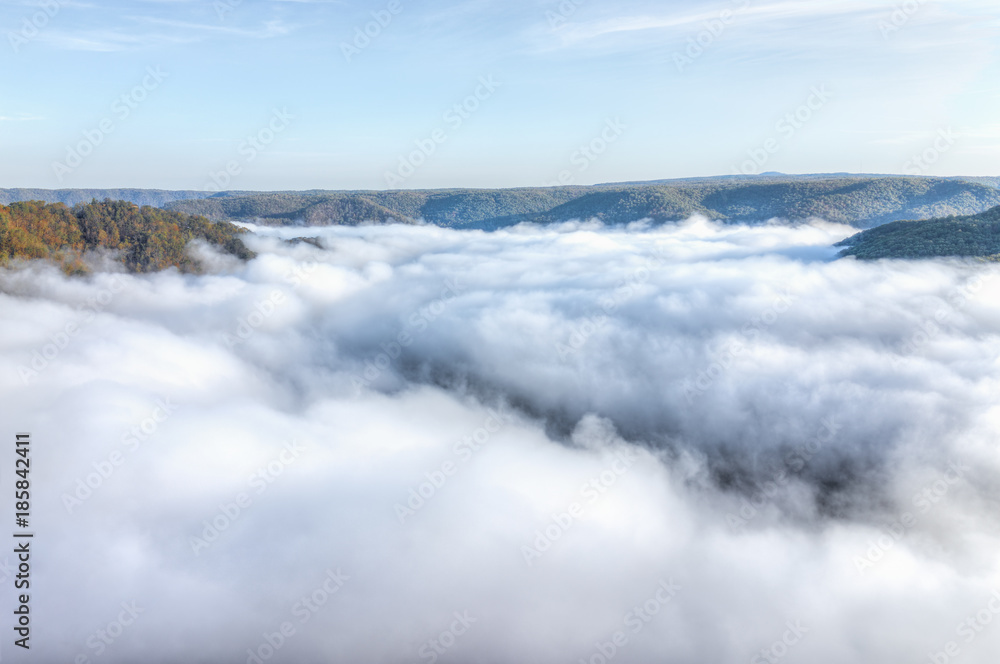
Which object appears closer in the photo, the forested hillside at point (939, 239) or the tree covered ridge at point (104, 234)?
the tree covered ridge at point (104, 234)

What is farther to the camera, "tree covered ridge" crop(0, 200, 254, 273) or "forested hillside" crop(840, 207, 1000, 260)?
"forested hillside" crop(840, 207, 1000, 260)

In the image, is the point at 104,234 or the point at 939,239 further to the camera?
the point at 939,239

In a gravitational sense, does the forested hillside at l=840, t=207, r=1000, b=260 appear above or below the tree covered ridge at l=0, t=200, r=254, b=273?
above

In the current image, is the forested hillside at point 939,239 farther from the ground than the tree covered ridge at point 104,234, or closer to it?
farther from the ground

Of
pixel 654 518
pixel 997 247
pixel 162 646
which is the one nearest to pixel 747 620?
pixel 654 518

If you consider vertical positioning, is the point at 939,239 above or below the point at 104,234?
above
